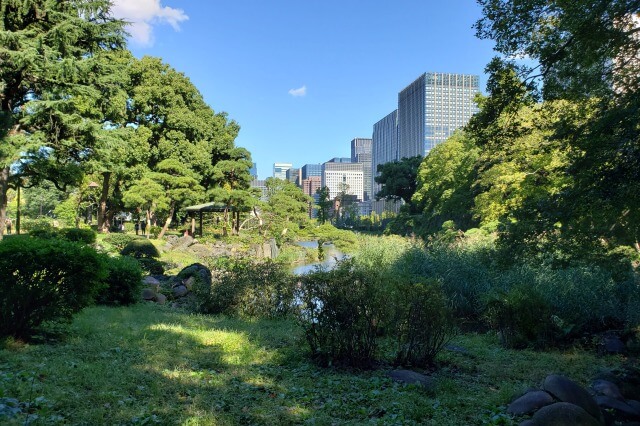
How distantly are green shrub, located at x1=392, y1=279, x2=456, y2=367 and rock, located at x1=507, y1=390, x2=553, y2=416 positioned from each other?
150 cm

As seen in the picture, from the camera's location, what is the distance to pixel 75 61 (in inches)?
565

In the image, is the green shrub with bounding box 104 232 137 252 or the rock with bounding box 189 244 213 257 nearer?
the green shrub with bounding box 104 232 137 252

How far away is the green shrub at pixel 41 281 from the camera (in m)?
4.51

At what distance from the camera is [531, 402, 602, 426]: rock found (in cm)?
315

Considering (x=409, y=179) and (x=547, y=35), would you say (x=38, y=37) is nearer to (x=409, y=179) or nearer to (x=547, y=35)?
(x=547, y=35)

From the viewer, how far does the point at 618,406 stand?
4.06 meters

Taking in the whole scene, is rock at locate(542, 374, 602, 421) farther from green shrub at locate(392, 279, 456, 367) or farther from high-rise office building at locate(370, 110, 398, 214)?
high-rise office building at locate(370, 110, 398, 214)

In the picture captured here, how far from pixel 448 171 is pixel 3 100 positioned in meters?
26.4

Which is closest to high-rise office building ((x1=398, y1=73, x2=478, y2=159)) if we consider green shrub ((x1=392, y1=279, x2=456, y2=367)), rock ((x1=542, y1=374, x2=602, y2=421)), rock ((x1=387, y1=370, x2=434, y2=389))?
green shrub ((x1=392, y1=279, x2=456, y2=367))

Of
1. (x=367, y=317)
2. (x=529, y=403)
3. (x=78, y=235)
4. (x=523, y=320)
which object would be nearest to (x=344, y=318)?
(x=367, y=317)

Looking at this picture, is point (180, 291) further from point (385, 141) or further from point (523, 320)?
point (385, 141)

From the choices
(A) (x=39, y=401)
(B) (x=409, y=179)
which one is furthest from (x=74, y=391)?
(B) (x=409, y=179)

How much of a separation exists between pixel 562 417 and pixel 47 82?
16.7m

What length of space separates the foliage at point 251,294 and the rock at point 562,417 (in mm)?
5180
